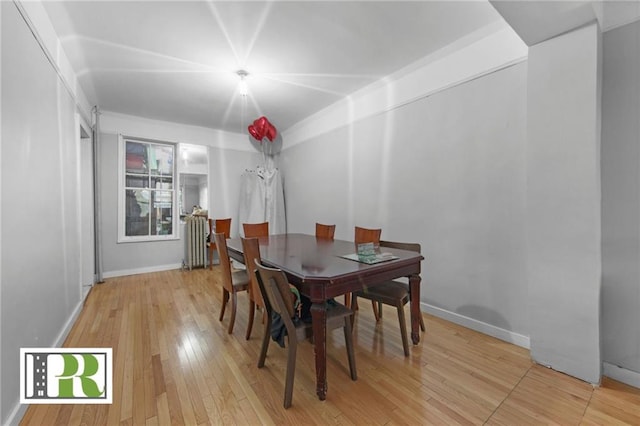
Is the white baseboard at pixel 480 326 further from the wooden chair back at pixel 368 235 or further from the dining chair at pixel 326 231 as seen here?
the dining chair at pixel 326 231

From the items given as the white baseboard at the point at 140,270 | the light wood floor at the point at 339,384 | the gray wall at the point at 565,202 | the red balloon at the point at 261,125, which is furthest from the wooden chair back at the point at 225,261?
the white baseboard at the point at 140,270

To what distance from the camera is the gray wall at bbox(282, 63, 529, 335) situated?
2.19 m

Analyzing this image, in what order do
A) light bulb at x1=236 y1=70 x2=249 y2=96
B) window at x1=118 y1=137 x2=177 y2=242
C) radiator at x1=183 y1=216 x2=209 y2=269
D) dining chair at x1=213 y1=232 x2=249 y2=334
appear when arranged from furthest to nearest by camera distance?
radiator at x1=183 y1=216 x2=209 y2=269 → window at x1=118 y1=137 x2=177 y2=242 → light bulb at x1=236 y1=70 x2=249 y2=96 → dining chair at x1=213 y1=232 x2=249 y2=334

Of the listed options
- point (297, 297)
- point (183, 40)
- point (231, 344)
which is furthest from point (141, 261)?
point (297, 297)

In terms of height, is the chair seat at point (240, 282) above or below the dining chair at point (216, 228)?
below

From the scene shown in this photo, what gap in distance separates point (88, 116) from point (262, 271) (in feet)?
12.7

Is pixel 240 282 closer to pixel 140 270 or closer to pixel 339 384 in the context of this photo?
pixel 339 384

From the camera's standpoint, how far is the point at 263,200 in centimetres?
512

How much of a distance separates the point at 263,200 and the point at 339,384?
152 inches

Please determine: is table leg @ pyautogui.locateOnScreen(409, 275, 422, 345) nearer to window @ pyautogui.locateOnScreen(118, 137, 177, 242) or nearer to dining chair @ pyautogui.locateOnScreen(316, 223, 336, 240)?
dining chair @ pyautogui.locateOnScreen(316, 223, 336, 240)

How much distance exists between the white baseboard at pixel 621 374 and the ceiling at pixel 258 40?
223 centimetres

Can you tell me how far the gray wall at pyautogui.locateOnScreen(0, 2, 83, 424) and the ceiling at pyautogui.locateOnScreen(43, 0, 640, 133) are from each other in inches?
21.7

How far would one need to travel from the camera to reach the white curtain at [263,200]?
16.8 feet

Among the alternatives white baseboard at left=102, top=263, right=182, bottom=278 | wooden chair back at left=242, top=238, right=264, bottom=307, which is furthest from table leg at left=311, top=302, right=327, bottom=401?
white baseboard at left=102, top=263, right=182, bottom=278
